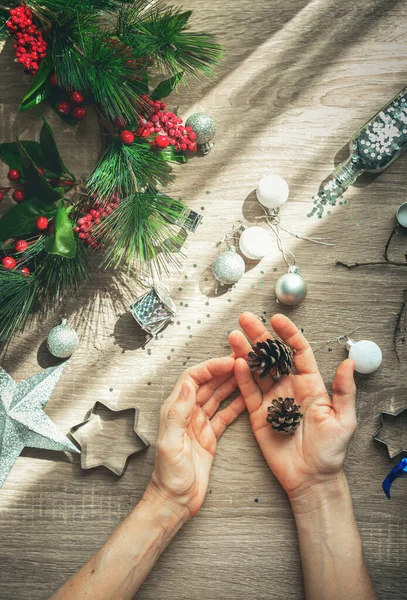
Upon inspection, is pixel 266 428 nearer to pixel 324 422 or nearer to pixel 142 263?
pixel 324 422

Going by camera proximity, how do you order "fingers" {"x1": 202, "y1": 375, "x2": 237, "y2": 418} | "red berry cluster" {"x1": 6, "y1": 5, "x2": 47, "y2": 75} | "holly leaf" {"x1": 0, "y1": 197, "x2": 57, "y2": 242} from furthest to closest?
"fingers" {"x1": 202, "y1": 375, "x2": 237, "y2": 418} < "holly leaf" {"x1": 0, "y1": 197, "x2": 57, "y2": 242} < "red berry cluster" {"x1": 6, "y1": 5, "x2": 47, "y2": 75}

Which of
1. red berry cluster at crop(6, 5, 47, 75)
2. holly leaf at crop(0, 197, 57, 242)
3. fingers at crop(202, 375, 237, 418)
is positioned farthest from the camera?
fingers at crop(202, 375, 237, 418)

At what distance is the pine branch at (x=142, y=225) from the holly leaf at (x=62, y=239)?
8 cm

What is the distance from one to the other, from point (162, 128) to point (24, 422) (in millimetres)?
755

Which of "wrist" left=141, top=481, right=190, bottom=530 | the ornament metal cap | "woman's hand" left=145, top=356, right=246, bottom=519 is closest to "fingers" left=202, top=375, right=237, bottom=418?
"woman's hand" left=145, top=356, right=246, bottom=519

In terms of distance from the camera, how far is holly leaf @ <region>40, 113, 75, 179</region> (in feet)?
3.88

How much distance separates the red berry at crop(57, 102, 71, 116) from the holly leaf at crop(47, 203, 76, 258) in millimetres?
245

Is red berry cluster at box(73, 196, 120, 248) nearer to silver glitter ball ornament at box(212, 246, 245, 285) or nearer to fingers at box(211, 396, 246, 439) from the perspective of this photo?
silver glitter ball ornament at box(212, 246, 245, 285)

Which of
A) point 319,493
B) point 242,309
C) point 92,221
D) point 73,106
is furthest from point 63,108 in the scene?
point 319,493

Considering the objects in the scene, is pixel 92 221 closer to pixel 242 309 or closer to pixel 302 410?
pixel 242 309

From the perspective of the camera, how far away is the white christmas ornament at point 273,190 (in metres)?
1.25

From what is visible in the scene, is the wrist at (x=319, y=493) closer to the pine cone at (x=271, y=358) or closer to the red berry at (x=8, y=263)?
the pine cone at (x=271, y=358)

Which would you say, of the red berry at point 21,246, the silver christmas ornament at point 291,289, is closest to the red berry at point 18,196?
the red berry at point 21,246

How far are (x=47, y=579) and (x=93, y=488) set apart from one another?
247mm
